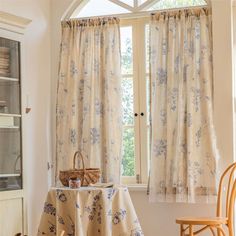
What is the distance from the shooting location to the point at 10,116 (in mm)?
3998

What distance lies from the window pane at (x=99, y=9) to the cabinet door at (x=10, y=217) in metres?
2.01

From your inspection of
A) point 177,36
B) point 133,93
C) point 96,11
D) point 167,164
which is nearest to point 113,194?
point 167,164

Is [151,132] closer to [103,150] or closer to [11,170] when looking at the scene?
[103,150]

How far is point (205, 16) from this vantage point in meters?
4.49

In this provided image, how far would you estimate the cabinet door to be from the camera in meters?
3.82

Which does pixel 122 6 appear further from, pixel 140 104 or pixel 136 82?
pixel 140 104

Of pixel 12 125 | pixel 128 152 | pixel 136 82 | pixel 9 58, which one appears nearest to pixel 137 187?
pixel 128 152

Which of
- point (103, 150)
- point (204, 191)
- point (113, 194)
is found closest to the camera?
point (113, 194)

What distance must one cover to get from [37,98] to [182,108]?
4.45ft

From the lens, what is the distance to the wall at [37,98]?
4.57 m

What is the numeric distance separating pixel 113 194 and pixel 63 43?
169 centimetres

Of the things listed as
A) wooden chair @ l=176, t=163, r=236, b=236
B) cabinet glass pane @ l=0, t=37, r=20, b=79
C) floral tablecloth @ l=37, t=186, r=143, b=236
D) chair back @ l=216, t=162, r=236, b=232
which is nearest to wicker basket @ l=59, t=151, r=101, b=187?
floral tablecloth @ l=37, t=186, r=143, b=236

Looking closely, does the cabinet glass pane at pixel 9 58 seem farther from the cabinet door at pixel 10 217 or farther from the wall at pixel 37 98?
the cabinet door at pixel 10 217

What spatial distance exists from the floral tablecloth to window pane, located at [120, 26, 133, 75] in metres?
1.30
